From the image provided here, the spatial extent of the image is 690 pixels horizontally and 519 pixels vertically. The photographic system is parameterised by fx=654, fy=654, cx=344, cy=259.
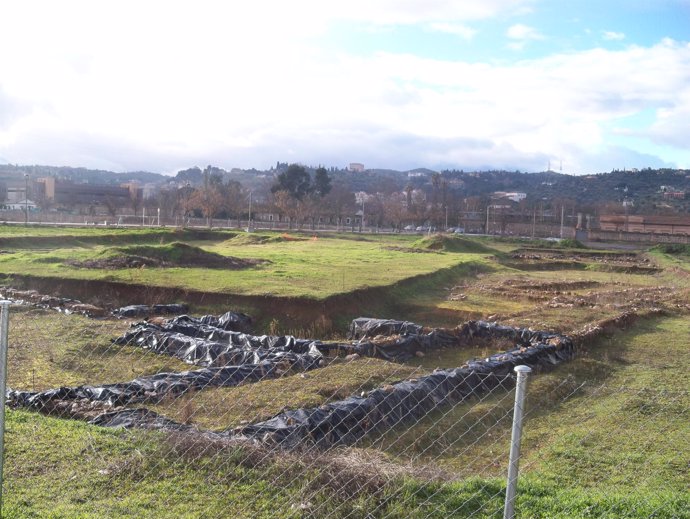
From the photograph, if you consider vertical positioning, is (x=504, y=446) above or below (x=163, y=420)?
below

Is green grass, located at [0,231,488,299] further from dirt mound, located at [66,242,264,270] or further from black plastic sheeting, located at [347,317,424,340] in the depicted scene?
black plastic sheeting, located at [347,317,424,340]

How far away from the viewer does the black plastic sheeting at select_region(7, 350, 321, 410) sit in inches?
348

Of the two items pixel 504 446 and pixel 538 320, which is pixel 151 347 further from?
pixel 538 320

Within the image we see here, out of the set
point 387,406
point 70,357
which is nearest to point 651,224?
point 387,406

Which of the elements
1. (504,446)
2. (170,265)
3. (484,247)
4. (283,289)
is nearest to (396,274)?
(283,289)

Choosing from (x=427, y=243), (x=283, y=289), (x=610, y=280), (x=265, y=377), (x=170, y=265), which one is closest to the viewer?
(x=265, y=377)

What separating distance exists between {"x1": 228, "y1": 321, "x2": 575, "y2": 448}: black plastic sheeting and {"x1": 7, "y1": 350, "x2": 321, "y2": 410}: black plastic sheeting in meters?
1.07

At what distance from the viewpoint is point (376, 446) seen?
28.1ft

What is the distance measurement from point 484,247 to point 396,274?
2354 centimetres

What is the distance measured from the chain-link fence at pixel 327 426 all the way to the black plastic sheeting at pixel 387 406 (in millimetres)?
31

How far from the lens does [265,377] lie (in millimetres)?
11305

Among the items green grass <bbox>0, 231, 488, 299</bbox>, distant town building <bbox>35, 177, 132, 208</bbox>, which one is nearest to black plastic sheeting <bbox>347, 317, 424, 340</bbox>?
green grass <bbox>0, 231, 488, 299</bbox>

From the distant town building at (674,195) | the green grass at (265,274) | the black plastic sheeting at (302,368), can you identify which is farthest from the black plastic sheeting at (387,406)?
the distant town building at (674,195)

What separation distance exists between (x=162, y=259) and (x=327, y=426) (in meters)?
22.0
